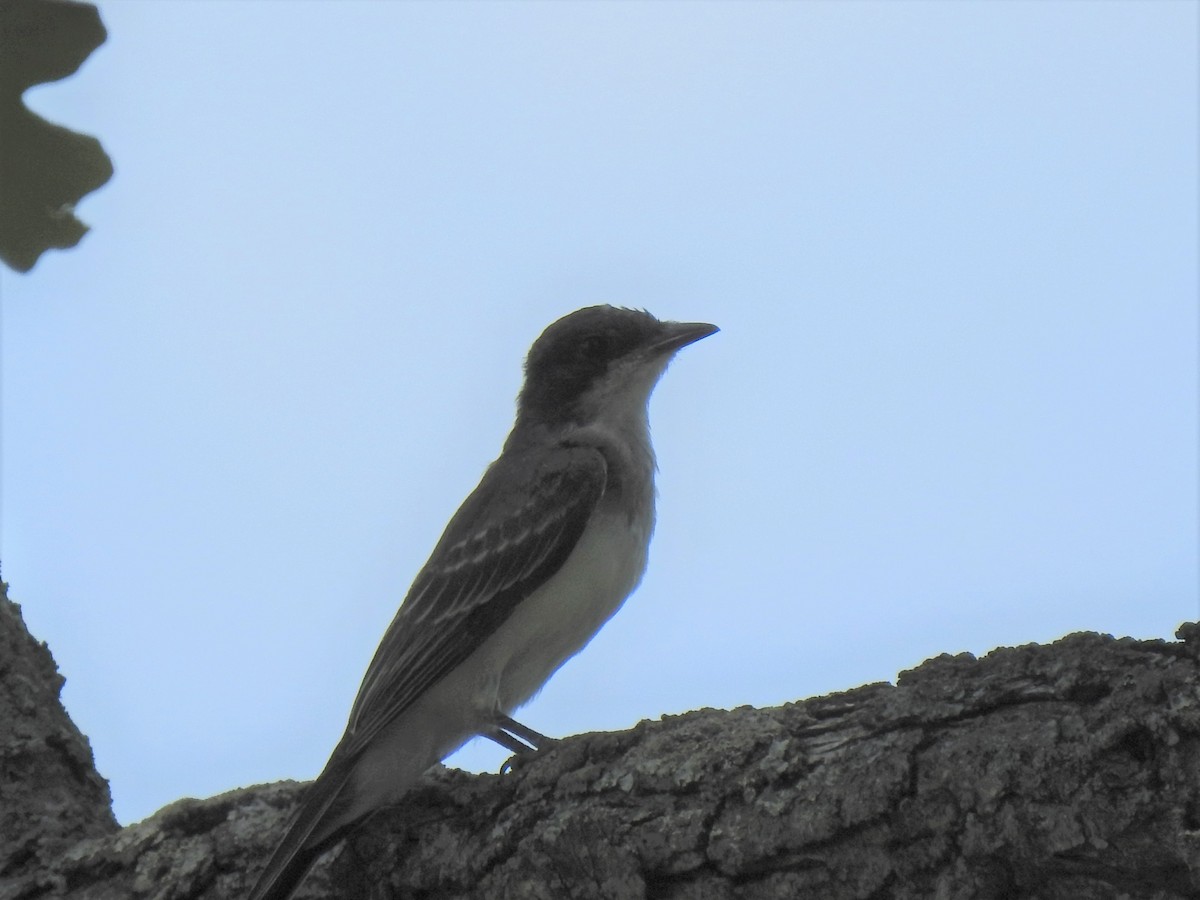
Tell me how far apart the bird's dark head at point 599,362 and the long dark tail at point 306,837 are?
144 inches

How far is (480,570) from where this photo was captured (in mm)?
7453

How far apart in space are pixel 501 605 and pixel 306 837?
2008mm

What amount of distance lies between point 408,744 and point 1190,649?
370cm

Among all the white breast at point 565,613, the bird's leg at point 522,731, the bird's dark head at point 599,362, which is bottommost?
the bird's leg at point 522,731

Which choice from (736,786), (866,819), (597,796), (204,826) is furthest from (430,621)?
(866,819)

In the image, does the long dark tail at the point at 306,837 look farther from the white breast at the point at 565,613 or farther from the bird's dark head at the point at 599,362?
the bird's dark head at the point at 599,362

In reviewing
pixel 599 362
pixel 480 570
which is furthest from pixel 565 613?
pixel 599 362

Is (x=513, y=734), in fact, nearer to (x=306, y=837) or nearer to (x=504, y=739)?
(x=504, y=739)

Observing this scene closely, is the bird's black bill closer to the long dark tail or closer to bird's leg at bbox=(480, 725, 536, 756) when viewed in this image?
bird's leg at bbox=(480, 725, 536, 756)

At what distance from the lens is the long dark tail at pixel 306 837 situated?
5.42m

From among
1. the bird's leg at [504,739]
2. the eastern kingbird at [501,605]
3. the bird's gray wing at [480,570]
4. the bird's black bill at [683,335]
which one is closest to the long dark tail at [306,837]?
the eastern kingbird at [501,605]

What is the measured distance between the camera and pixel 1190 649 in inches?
161

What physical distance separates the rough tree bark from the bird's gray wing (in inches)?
38.4

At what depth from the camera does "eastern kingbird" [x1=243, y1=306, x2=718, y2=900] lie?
6.61 metres
